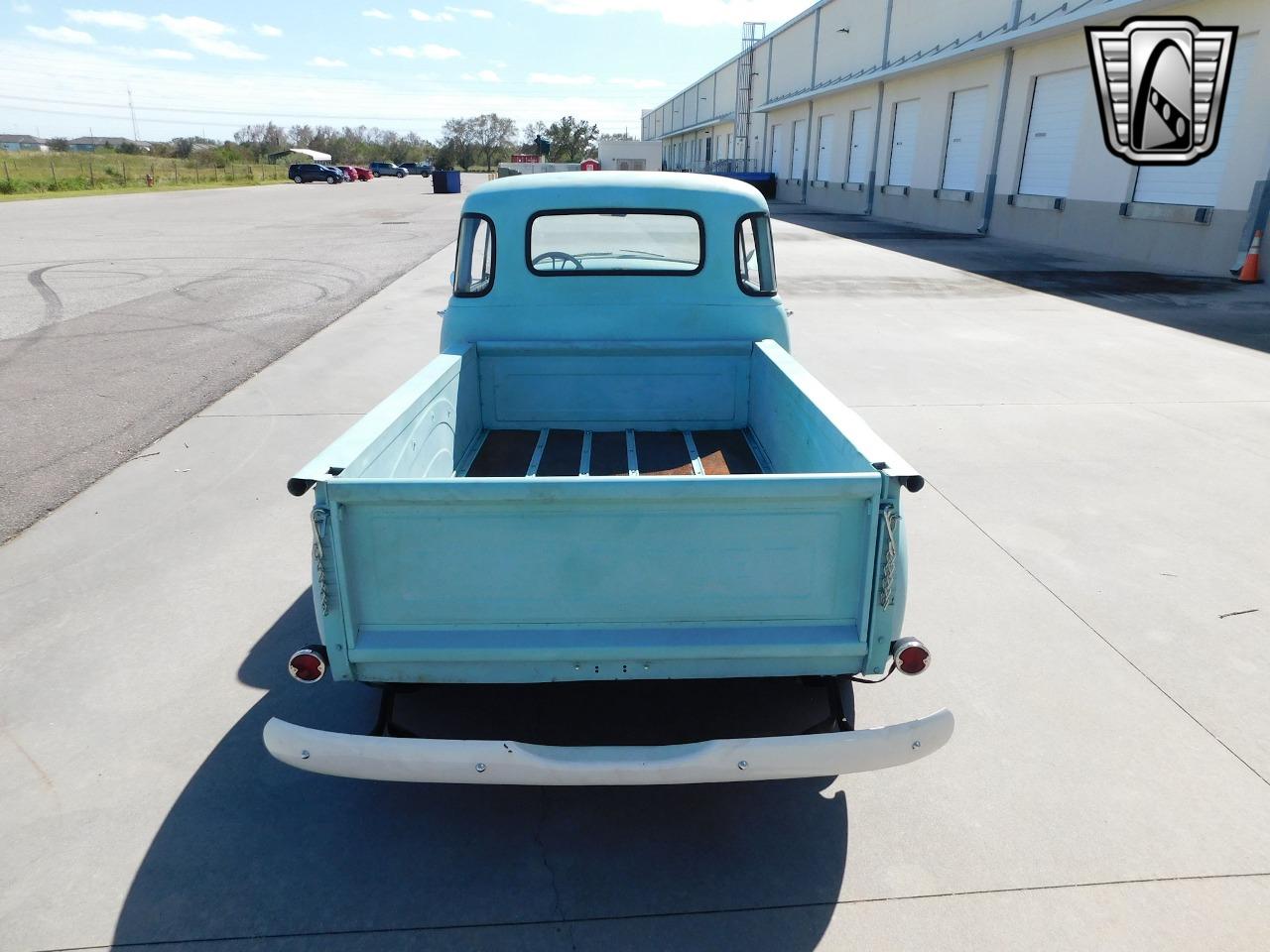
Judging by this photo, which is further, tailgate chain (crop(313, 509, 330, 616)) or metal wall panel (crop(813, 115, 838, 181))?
metal wall panel (crop(813, 115, 838, 181))

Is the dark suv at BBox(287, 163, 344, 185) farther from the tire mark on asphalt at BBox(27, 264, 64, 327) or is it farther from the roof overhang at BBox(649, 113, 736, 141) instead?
the tire mark on asphalt at BBox(27, 264, 64, 327)

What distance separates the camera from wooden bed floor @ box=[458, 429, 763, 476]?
4.14m

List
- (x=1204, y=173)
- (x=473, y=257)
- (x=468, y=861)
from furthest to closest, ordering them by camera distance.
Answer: (x=1204, y=173)
(x=473, y=257)
(x=468, y=861)

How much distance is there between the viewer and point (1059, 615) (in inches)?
159

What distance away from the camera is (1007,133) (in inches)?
827

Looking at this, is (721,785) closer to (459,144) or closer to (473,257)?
(473,257)

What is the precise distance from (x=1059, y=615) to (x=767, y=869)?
7.31 feet

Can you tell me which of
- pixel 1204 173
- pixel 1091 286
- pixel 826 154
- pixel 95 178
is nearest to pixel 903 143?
pixel 826 154

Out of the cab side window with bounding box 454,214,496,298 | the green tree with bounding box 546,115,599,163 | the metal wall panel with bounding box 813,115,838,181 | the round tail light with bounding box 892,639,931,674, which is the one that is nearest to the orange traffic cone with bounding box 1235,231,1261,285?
the cab side window with bounding box 454,214,496,298

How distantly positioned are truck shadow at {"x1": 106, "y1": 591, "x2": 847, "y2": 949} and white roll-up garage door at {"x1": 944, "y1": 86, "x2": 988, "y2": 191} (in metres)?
23.5

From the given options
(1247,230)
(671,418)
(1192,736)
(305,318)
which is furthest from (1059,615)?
(1247,230)

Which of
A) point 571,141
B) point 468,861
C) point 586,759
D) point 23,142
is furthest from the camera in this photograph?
point 23,142

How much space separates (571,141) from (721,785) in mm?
114141

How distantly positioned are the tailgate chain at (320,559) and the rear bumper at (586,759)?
359 mm
